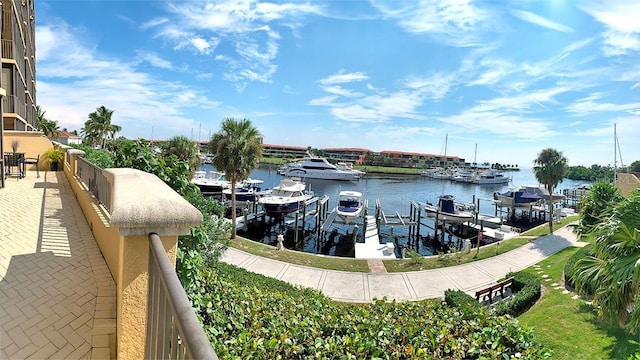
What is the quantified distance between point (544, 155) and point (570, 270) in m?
18.7

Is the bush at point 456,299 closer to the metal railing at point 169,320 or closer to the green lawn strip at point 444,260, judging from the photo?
the green lawn strip at point 444,260

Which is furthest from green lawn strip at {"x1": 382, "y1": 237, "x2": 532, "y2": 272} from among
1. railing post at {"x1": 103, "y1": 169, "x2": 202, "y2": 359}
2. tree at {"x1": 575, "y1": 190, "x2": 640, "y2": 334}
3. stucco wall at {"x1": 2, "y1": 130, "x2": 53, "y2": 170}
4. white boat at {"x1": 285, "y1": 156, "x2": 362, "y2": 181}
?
white boat at {"x1": 285, "y1": 156, "x2": 362, "y2": 181}

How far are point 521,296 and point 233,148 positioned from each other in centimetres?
1729

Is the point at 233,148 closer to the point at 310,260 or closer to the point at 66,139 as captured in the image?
the point at 310,260

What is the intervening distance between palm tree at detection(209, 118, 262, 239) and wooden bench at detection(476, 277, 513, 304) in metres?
14.7

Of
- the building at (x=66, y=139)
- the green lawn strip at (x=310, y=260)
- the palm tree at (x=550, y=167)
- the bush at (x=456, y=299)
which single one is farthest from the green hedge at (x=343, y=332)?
the palm tree at (x=550, y=167)

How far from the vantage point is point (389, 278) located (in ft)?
49.9

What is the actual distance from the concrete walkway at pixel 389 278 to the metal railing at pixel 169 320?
11201 millimetres

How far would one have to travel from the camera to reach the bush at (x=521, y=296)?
1165cm

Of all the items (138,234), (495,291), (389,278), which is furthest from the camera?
(389,278)

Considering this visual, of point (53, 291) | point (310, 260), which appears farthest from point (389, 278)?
point (53, 291)

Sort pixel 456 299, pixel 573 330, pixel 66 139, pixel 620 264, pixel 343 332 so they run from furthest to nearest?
pixel 66 139 → pixel 456 299 → pixel 573 330 → pixel 620 264 → pixel 343 332

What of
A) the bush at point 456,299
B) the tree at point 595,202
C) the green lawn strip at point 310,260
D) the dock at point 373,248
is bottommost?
the dock at point 373,248

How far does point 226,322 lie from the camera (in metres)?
3.96
